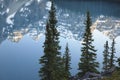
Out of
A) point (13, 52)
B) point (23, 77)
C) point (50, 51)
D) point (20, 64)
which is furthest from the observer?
point (13, 52)

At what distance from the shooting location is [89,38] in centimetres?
6091

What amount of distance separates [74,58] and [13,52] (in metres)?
39.4

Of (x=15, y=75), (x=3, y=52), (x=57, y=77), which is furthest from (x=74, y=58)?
(x=57, y=77)

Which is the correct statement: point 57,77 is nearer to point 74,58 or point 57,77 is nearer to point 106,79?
point 106,79

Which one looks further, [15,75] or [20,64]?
[20,64]

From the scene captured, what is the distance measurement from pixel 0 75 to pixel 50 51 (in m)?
84.4

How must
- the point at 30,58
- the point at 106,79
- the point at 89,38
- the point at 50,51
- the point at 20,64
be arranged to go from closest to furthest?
the point at 106,79
the point at 50,51
the point at 89,38
the point at 20,64
the point at 30,58

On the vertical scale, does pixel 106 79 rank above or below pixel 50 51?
below

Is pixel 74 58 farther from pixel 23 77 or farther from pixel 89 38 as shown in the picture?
pixel 89 38

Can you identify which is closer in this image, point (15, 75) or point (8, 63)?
point (15, 75)

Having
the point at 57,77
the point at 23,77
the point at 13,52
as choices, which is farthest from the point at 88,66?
the point at 13,52

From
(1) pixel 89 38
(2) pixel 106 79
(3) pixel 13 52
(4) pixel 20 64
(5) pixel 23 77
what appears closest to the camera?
(2) pixel 106 79

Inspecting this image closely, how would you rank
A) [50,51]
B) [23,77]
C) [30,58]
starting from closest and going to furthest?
[50,51] → [23,77] → [30,58]

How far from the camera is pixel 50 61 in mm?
41219
